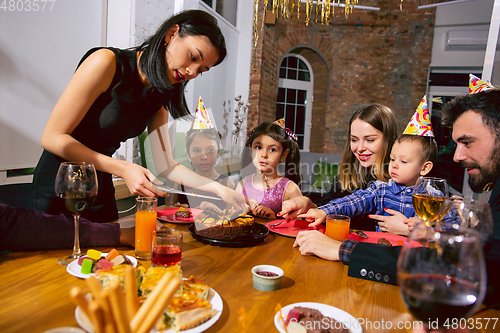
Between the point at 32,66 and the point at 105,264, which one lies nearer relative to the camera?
the point at 105,264

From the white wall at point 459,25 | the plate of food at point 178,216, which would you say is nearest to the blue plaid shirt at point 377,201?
the plate of food at point 178,216

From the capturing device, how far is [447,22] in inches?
231

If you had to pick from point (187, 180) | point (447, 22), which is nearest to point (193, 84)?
point (187, 180)

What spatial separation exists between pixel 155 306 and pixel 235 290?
0.37 metres

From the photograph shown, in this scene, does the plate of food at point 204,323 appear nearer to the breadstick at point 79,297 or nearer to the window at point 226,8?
the breadstick at point 79,297

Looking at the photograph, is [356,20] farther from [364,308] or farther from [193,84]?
[364,308]

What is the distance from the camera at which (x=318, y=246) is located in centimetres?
106

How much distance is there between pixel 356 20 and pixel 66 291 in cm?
706

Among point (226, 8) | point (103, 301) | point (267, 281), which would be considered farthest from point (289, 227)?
point (226, 8)

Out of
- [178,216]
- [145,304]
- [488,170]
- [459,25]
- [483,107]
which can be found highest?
[459,25]

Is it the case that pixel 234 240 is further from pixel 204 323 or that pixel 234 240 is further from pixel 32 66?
pixel 32 66

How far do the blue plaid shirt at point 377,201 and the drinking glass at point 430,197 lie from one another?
68 cm

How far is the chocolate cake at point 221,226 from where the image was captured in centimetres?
118

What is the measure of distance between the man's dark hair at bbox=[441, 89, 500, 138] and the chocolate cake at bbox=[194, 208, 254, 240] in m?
1.05
